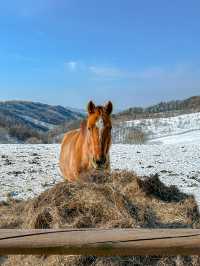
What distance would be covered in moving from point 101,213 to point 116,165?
862 cm

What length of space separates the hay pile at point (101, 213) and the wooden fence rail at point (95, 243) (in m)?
2.00

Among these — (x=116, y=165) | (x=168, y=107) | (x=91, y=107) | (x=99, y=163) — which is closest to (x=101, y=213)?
(x=99, y=163)

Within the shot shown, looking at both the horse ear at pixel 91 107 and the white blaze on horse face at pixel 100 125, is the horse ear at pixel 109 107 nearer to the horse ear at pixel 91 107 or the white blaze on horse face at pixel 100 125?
the horse ear at pixel 91 107

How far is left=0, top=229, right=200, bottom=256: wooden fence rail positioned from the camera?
2.42 metres

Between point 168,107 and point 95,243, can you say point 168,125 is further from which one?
point 95,243

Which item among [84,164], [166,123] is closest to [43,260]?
[84,164]

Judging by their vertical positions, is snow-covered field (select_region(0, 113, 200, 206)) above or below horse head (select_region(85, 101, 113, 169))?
below

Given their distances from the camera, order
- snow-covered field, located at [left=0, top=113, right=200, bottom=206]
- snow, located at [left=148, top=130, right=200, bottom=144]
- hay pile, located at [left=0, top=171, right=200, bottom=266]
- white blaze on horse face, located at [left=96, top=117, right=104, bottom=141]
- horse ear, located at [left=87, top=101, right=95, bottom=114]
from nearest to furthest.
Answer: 1. hay pile, located at [left=0, top=171, right=200, bottom=266]
2. white blaze on horse face, located at [left=96, top=117, right=104, bottom=141]
3. horse ear, located at [left=87, top=101, right=95, bottom=114]
4. snow-covered field, located at [left=0, top=113, right=200, bottom=206]
5. snow, located at [left=148, top=130, right=200, bottom=144]

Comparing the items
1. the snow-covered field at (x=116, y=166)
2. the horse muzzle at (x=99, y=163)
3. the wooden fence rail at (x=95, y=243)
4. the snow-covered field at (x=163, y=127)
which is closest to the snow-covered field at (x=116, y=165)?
the snow-covered field at (x=116, y=166)

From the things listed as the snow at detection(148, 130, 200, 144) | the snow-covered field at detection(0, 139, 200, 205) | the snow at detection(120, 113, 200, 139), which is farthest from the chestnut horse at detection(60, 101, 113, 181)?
the snow at detection(120, 113, 200, 139)

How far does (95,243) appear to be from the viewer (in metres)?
2.42

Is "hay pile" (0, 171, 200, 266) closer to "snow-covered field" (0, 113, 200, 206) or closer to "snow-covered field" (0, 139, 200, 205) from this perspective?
"snow-covered field" (0, 139, 200, 205)

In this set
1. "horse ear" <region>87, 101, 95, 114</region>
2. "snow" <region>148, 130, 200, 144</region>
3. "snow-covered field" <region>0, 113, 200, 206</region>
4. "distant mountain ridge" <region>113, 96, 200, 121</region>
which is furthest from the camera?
"distant mountain ridge" <region>113, 96, 200, 121</region>

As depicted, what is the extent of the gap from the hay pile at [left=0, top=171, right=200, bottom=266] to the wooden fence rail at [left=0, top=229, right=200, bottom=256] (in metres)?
2.00
